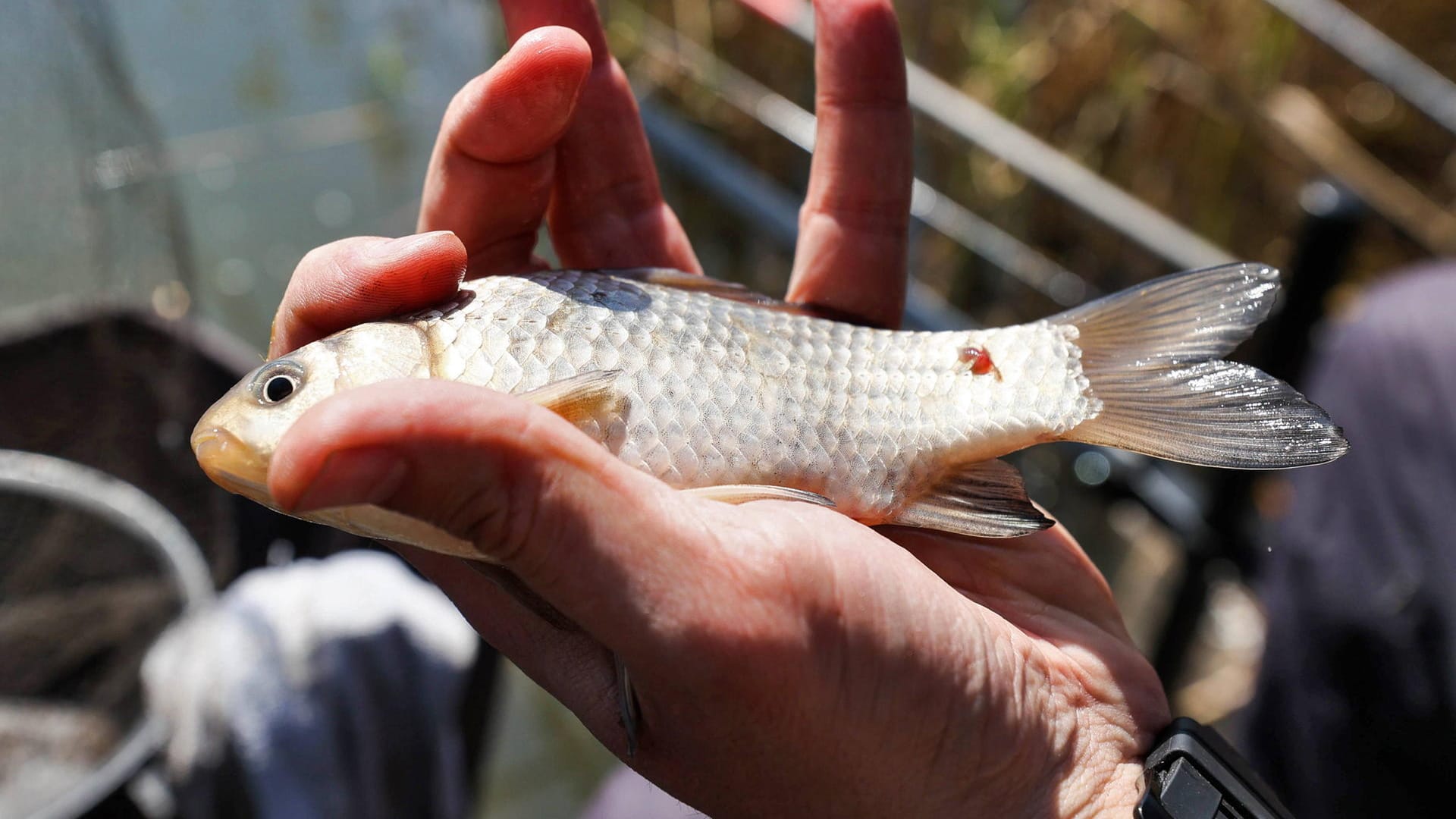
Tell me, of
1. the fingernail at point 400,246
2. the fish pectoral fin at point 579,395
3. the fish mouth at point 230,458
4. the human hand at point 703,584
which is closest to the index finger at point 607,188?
the human hand at point 703,584

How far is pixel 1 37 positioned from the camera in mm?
2754

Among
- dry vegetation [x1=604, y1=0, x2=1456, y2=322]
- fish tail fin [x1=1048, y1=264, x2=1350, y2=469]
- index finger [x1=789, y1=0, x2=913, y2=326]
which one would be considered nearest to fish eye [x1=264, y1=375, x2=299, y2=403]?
index finger [x1=789, y1=0, x2=913, y2=326]

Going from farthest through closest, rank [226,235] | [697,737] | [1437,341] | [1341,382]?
1. [226,235]
2. [1341,382]
3. [1437,341]
4. [697,737]

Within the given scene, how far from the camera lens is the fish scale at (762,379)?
1898 millimetres

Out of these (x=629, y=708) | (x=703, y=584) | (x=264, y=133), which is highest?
(x=703, y=584)

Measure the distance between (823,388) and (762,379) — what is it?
0.14m

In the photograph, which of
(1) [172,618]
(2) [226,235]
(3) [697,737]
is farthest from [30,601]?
(3) [697,737]

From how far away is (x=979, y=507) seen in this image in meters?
2.08

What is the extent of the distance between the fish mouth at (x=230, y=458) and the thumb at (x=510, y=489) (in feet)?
1.38

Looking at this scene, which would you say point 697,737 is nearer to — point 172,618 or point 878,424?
point 878,424

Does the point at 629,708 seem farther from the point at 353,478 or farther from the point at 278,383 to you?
the point at 278,383

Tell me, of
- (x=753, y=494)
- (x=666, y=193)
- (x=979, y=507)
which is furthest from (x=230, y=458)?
(x=666, y=193)

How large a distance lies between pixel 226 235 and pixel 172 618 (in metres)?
2.49

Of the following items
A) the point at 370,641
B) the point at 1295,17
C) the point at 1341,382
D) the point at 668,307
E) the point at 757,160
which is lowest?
the point at 370,641
